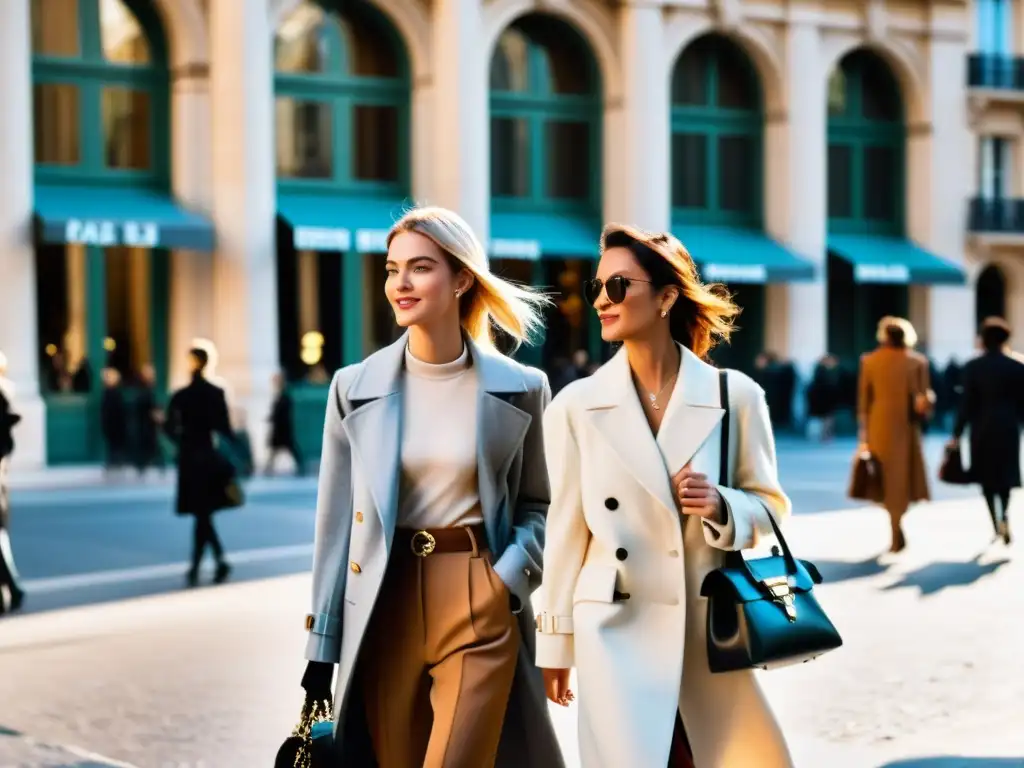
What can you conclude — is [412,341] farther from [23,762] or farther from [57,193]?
[57,193]

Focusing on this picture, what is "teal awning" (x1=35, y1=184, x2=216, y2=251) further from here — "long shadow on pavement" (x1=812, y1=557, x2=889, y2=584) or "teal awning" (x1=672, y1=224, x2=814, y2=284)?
"long shadow on pavement" (x1=812, y1=557, x2=889, y2=584)

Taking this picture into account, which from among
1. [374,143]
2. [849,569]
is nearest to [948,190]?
[374,143]

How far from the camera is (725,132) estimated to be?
3594 centimetres

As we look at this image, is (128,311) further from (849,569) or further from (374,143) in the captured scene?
(849,569)

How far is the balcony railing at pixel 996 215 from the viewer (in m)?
39.3

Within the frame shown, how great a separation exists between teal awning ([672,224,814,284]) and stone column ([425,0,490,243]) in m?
4.47

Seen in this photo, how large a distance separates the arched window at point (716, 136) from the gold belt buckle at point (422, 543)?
101 feet

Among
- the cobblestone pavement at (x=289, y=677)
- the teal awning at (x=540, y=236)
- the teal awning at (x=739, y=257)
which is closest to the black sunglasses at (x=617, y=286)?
the cobblestone pavement at (x=289, y=677)

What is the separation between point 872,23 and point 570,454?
34.2m

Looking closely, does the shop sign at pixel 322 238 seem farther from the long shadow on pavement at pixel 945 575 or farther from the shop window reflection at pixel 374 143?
the long shadow on pavement at pixel 945 575

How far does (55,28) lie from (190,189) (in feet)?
10.2

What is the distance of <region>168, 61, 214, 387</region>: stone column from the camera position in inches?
1132

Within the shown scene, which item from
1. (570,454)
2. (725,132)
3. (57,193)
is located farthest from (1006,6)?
(570,454)

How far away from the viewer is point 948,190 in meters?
38.8
